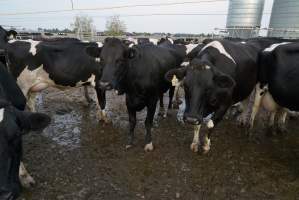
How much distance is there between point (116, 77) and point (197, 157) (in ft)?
6.53

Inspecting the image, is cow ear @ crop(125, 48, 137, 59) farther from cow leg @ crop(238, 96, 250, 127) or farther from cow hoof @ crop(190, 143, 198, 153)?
cow leg @ crop(238, 96, 250, 127)

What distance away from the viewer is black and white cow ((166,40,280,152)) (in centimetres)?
348

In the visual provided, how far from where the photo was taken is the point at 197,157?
14.5 feet

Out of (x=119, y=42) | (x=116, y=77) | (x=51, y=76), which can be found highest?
(x=119, y=42)

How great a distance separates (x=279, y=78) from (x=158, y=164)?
259 cm

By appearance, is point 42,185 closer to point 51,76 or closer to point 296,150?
point 51,76

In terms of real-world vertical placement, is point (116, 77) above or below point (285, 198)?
above

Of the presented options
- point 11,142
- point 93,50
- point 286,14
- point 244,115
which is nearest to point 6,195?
point 11,142

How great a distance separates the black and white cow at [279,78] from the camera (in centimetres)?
420

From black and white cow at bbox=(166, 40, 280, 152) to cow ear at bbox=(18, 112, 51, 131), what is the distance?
75.1 inches

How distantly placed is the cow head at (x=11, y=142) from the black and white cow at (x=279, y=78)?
3.88m

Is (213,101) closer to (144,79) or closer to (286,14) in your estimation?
(144,79)

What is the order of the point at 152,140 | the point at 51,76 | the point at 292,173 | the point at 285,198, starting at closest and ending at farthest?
1. the point at 285,198
2. the point at 292,173
3. the point at 152,140
4. the point at 51,76

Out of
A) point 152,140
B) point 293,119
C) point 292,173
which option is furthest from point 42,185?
point 293,119
